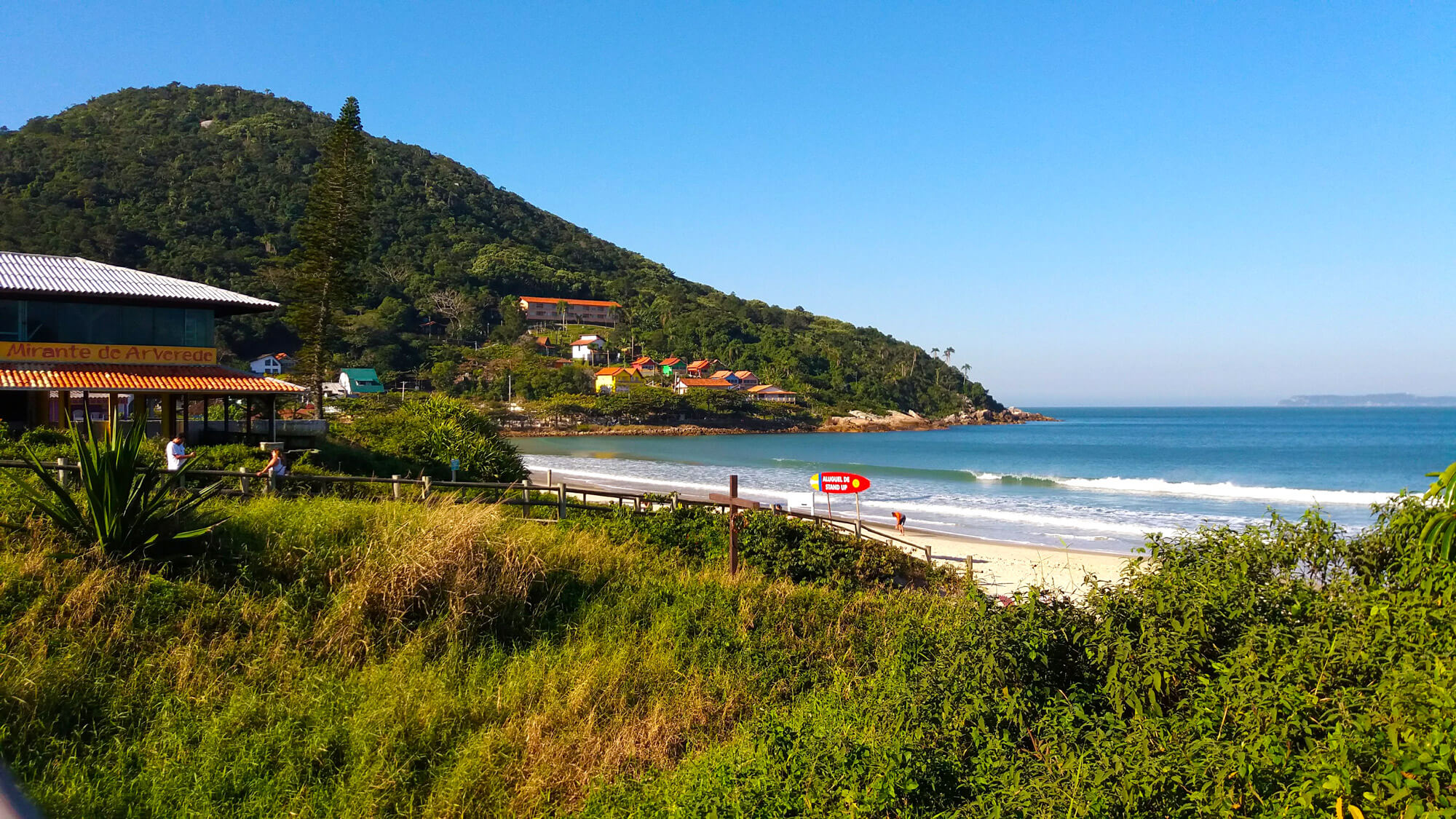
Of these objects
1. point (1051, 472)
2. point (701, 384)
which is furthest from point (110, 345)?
point (701, 384)

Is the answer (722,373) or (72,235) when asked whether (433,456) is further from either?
(722,373)

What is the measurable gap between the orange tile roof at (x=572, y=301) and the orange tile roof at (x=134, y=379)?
94.3 metres

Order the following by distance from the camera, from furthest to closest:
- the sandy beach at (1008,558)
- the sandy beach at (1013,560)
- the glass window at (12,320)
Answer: the sandy beach at (1013,560) < the sandy beach at (1008,558) < the glass window at (12,320)

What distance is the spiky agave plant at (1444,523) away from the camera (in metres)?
3.30

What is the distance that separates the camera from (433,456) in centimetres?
1900

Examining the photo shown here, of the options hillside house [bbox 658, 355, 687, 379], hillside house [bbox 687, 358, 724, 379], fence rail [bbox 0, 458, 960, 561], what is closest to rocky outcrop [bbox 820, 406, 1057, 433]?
hillside house [bbox 687, 358, 724, 379]

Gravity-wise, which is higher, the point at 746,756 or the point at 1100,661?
the point at 1100,661

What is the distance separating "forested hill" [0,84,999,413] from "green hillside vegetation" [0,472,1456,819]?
171 feet

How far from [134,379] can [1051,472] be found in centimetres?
4186

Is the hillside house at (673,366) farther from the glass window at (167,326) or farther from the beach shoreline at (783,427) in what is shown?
the glass window at (167,326)

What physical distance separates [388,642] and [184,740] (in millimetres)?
1581

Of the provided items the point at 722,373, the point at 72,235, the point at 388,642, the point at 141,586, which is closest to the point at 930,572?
the point at 388,642

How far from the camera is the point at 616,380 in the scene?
86438 mm

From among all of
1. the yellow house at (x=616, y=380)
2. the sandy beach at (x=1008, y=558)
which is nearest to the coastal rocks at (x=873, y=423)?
the yellow house at (x=616, y=380)
